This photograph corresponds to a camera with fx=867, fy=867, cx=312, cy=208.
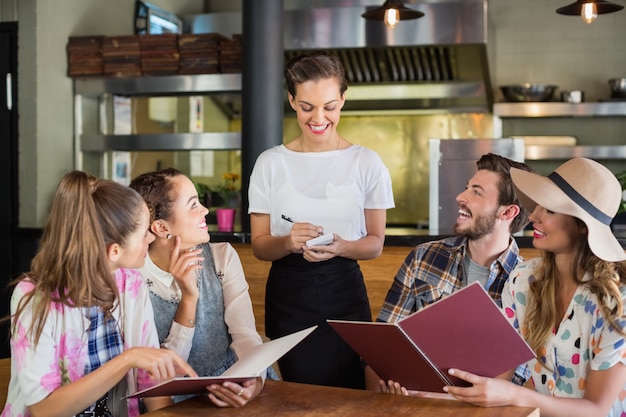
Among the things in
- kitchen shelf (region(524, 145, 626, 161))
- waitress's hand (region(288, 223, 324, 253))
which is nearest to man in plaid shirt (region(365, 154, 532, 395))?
waitress's hand (region(288, 223, 324, 253))

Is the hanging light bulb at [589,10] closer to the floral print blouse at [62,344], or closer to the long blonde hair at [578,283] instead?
the long blonde hair at [578,283]

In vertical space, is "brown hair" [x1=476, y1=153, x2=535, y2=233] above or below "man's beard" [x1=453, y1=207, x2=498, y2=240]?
above

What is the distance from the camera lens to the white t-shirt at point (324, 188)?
2879mm

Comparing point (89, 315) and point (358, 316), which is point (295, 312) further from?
point (89, 315)

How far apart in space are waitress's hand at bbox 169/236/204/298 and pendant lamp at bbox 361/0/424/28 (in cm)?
332

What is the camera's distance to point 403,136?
8.17m

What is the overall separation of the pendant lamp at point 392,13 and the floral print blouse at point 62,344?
11.7 ft

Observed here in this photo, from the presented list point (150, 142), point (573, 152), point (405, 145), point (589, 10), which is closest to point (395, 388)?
point (589, 10)

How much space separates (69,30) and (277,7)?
1824 millimetres

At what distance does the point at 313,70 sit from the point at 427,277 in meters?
0.77

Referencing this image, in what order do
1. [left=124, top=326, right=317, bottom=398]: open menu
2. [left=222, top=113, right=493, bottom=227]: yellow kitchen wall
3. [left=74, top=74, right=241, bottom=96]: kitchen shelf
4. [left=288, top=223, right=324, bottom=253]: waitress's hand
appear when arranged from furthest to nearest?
[left=222, top=113, right=493, bottom=227]: yellow kitchen wall < [left=74, top=74, right=241, bottom=96]: kitchen shelf < [left=288, top=223, right=324, bottom=253]: waitress's hand < [left=124, top=326, right=317, bottom=398]: open menu

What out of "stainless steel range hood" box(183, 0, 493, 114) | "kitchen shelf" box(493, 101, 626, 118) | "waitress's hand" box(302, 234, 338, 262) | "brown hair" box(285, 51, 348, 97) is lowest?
"waitress's hand" box(302, 234, 338, 262)

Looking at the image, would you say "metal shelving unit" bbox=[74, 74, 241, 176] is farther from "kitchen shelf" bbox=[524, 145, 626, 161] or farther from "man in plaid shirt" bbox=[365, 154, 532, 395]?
"man in plaid shirt" bbox=[365, 154, 532, 395]

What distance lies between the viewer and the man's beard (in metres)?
→ 2.80
